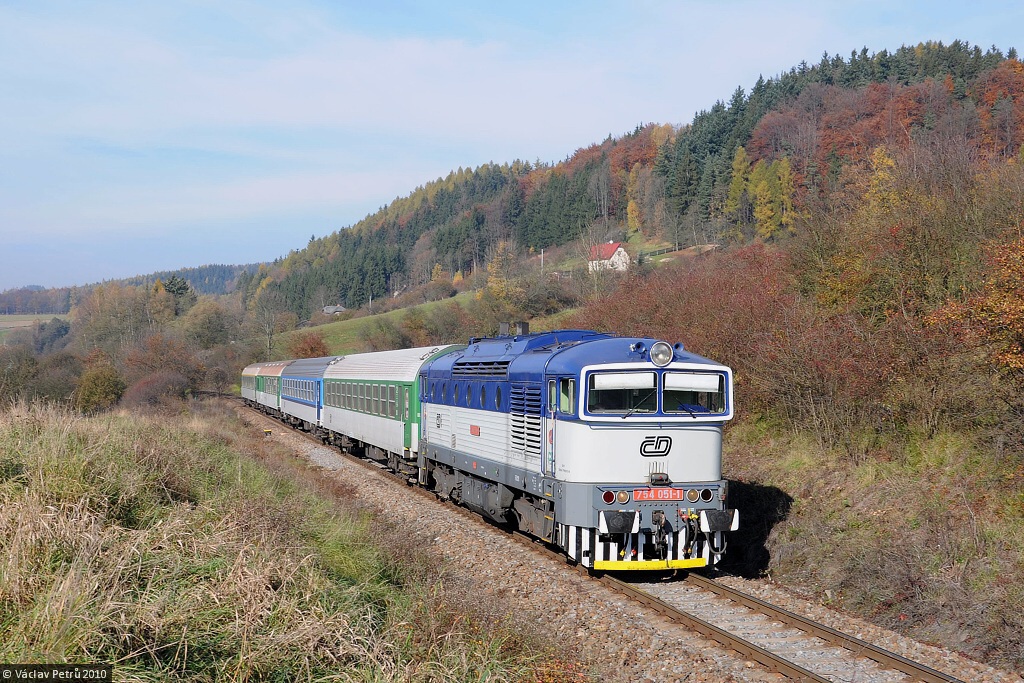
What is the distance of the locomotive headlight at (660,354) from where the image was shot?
11.6 meters

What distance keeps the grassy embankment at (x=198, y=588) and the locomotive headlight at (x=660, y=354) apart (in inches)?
162

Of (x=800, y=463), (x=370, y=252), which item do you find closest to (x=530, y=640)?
(x=800, y=463)

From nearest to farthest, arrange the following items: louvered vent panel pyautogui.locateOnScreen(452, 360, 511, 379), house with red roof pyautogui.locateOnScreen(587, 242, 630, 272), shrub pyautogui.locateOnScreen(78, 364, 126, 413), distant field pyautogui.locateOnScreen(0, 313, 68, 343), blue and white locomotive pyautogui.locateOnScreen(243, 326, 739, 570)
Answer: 1. blue and white locomotive pyautogui.locateOnScreen(243, 326, 739, 570)
2. louvered vent panel pyautogui.locateOnScreen(452, 360, 511, 379)
3. shrub pyautogui.locateOnScreen(78, 364, 126, 413)
4. house with red roof pyautogui.locateOnScreen(587, 242, 630, 272)
5. distant field pyautogui.locateOnScreen(0, 313, 68, 343)

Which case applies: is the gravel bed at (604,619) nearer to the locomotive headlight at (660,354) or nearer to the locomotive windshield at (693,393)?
the locomotive windshield at (693,393)

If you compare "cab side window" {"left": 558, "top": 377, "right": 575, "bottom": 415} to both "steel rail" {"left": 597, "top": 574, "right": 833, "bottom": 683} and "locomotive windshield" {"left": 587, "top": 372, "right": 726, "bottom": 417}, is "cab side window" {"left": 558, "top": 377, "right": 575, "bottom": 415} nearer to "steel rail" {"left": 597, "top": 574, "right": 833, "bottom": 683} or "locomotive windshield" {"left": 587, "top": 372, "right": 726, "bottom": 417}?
"locomotive windshield" {"left": 587, "top": 372, "right": 726, "bottom": 417}

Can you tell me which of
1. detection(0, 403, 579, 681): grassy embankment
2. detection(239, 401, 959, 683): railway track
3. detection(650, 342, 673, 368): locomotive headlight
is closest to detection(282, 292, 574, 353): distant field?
detection(0, 403, 579, 681): grassy embankment

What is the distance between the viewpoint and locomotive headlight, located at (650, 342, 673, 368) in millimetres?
11555

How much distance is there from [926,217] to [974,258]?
1513 mm

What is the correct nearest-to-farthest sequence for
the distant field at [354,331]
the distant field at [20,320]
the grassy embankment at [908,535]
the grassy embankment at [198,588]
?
the grassy embankment at [198,588] < the grassy embankment at [908,535] < the distant field at [354,331] < the distant field at [20,320]

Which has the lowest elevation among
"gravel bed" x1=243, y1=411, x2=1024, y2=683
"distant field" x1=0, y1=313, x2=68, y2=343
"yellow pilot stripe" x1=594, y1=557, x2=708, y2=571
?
"gravel bed" x1=243, y1=411, x2=1024, y2=683

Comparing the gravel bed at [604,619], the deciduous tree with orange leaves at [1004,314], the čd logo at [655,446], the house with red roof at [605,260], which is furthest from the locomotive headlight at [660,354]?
the house with red roof at [605,260]

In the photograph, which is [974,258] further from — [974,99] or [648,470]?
[974,99]

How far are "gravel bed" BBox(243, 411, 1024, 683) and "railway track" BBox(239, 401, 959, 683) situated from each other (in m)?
0.15

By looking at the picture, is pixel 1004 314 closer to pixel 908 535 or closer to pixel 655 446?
pixel 908 535
